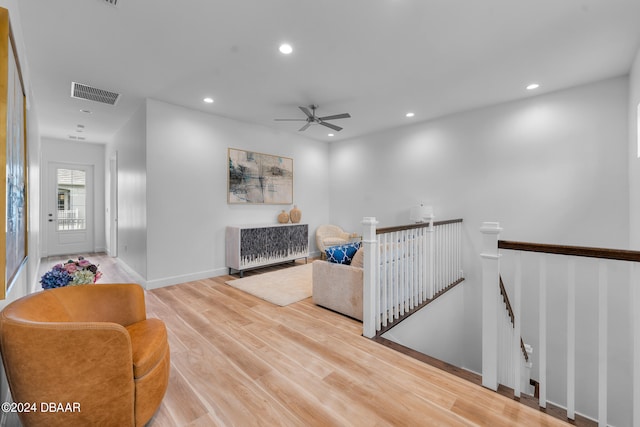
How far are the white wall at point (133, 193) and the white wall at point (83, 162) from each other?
1.88m

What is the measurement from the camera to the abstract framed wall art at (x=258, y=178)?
4914mm

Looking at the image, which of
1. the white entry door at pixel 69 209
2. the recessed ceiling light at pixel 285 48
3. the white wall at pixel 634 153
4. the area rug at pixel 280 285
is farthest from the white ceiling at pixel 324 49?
the white entry door at pixel 69 209

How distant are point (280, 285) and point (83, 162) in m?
6.33

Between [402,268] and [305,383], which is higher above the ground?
[402,268]

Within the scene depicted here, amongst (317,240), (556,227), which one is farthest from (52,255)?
(556,227)

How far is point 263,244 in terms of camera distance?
4.93 metres

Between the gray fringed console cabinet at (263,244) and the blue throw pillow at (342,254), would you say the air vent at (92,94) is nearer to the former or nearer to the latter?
the gray fringed console cabinet at (263,244)

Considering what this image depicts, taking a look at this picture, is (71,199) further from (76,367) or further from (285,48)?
(76,367)

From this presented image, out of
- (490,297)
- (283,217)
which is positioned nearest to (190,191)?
(283,217)

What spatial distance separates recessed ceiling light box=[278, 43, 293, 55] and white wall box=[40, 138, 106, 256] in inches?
265

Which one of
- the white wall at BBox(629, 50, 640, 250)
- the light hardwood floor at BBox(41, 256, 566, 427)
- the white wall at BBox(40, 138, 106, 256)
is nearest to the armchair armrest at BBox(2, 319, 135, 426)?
the light hardwood floor at BBox(41, 256, 566, 427)

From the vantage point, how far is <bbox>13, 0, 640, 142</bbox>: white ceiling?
221cm

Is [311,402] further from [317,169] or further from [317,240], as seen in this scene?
[317,169]

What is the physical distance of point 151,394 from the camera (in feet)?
4.92
